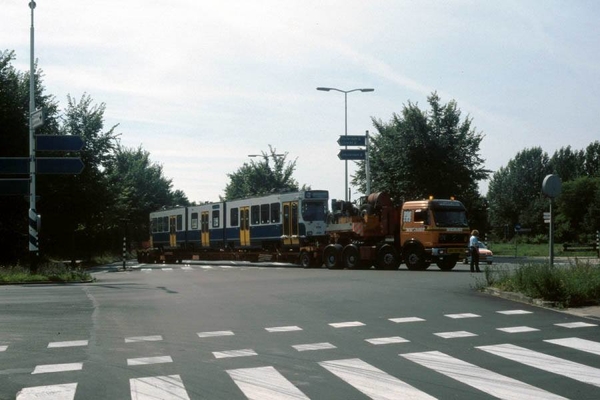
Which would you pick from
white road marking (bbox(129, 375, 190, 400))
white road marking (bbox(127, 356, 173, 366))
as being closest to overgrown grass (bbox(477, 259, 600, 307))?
white road marking (bbox(127, 356, 173, 366))

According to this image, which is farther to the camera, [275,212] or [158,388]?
[275,212]

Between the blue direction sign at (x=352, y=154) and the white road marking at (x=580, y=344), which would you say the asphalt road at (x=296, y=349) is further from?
the blue direction sign at (x=352, y=154)

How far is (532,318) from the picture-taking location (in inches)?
460

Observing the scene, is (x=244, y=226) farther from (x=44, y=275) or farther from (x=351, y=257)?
(x=44, y=275)

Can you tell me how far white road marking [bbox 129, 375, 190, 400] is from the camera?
251 inches

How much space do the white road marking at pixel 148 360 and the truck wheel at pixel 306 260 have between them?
2581 cm

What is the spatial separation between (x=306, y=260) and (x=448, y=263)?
817 cm

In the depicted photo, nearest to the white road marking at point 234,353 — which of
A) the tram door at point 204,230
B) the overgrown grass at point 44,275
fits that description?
the overgrown grass at point 44,275

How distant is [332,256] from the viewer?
31.6 m

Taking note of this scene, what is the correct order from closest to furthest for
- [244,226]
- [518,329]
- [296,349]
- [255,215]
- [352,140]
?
[296,349] → [518,329] → [352,140] → [255,215] → [244,226]

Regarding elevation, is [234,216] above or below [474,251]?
above

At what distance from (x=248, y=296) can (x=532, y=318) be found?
6.60m

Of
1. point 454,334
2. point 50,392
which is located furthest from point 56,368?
point 454,334

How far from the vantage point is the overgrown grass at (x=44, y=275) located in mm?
22625
